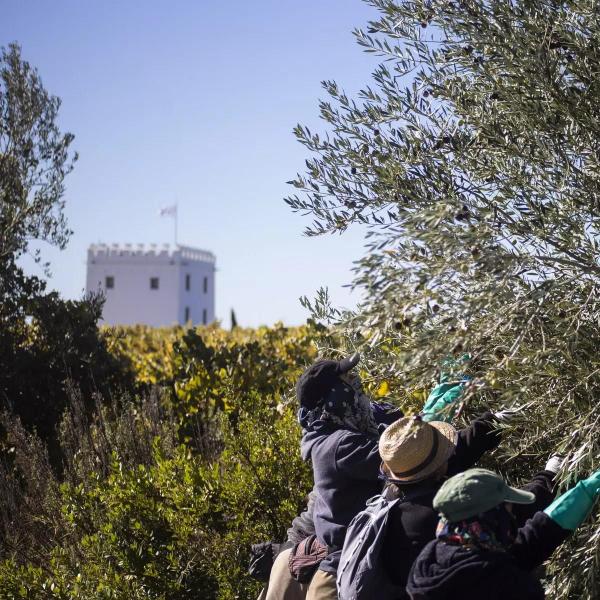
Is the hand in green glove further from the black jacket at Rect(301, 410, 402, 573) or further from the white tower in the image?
the white tower

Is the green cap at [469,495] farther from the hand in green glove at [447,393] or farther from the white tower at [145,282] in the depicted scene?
the white tower at [145,282]

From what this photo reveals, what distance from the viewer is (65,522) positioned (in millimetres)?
6320

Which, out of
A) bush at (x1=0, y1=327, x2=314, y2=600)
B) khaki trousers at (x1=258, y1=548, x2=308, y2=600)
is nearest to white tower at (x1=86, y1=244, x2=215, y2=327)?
bush at (x1=0, y1=327, x2=314, y2=600)

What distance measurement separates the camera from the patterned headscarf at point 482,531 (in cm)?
325

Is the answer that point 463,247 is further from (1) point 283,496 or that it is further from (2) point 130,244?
(2) point 130,244

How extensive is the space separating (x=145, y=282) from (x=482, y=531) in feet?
388

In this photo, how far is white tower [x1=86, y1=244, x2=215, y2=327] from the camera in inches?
4680

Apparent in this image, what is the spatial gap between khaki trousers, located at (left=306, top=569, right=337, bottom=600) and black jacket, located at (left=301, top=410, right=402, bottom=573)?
0.04 meters

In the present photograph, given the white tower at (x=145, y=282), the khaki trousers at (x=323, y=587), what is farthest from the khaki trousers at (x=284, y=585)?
the white tower at (x=145, y=282)

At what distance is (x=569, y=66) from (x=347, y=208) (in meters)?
1.22

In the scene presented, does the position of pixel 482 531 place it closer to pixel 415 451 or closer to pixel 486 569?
pixel 486 569

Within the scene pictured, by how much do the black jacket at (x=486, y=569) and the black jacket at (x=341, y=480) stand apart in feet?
2.45

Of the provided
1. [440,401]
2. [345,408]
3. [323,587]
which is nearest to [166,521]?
[323,587]

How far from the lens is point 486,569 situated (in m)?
3.18
